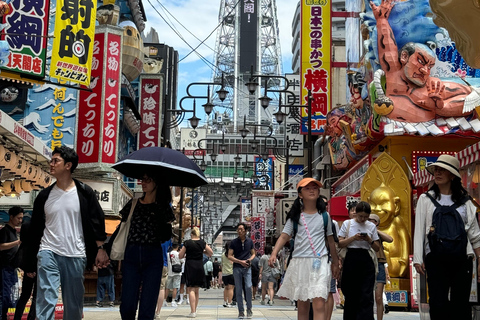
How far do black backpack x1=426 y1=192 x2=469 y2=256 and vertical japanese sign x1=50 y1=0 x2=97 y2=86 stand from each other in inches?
425

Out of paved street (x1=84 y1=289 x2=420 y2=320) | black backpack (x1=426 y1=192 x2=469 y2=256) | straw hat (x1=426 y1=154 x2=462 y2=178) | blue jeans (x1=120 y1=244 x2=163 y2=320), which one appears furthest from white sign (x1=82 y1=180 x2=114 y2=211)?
black backpack (x1=426 y1=192 x2=469 y2=256)

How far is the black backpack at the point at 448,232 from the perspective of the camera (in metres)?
6.50

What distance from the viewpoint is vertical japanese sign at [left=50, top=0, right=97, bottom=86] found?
15398mm

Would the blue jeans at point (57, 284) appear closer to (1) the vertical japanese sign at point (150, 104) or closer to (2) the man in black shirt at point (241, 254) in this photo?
(2) the man in black shirt at point (241, 254)

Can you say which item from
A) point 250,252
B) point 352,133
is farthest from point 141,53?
point 250,252

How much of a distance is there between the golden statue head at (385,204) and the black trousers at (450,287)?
1171 centimetres

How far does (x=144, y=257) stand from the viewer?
7.03 m

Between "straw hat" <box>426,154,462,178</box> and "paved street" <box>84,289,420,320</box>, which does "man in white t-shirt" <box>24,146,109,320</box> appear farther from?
"paved street" <box>84,289,420,320</box>

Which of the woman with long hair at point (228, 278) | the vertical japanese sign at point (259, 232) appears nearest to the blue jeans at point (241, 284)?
the woman with long hair at point (228, 278)

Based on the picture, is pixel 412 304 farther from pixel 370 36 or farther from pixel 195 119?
pixel 195 119

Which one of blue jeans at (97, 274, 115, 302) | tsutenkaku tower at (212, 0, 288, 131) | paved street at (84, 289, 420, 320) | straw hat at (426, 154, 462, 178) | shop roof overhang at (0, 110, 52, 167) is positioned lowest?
paved street at (84, 289, 420, 320)

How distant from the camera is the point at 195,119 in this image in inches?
950

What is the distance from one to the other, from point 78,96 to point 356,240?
16168 millimetres

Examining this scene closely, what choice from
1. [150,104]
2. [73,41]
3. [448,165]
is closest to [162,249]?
[448,165]
